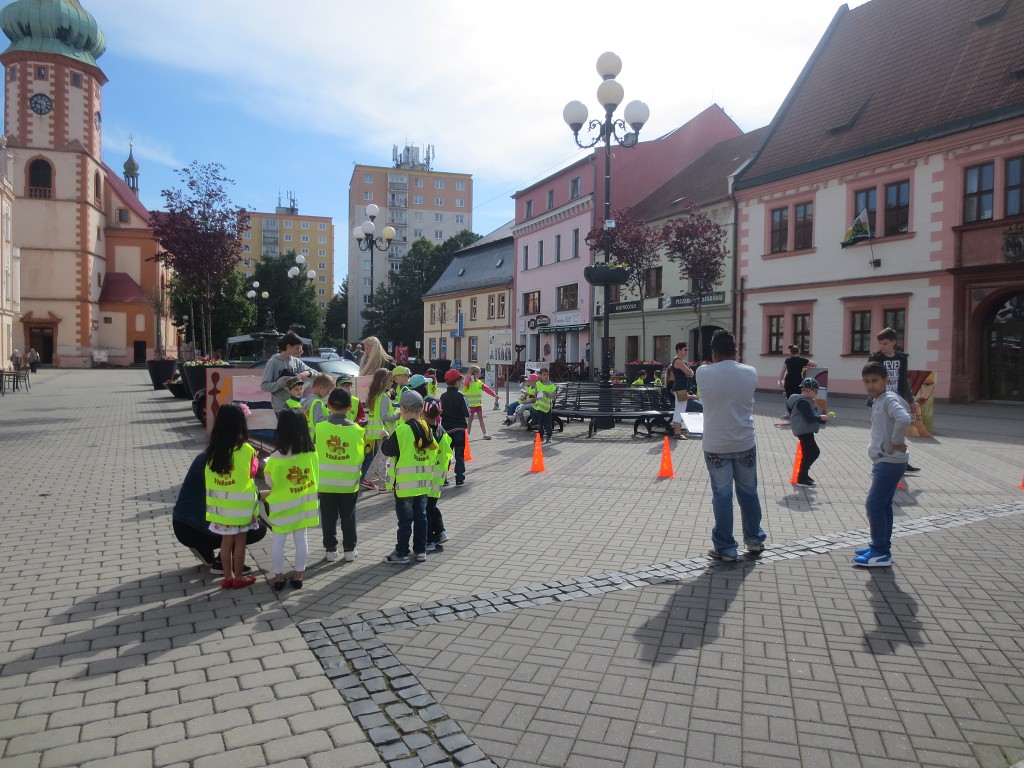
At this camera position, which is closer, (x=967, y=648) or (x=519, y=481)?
(x=967, y=648)

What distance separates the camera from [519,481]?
396 inches

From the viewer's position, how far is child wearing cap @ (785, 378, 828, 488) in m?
9.17

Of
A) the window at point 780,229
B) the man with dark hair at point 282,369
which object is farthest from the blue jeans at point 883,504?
the window at point 780,229

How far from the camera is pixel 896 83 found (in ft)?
84.6

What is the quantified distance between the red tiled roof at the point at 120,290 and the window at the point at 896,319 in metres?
55.7

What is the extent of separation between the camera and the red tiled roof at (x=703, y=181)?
33.1m

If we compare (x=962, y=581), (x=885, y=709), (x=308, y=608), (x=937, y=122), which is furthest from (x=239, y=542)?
(x=937, y=122)

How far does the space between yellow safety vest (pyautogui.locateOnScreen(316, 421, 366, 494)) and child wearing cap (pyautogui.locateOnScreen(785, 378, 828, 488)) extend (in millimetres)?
5455

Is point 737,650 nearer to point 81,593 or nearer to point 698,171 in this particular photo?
point 81,593

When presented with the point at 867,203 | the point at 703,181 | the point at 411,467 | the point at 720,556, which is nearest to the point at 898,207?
the point at 867,203

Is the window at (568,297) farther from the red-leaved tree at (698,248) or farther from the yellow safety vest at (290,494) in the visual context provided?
the yellow safety vest at (290,494)

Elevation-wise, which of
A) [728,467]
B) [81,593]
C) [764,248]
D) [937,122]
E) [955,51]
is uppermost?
[955,51]

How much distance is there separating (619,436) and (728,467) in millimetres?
8968

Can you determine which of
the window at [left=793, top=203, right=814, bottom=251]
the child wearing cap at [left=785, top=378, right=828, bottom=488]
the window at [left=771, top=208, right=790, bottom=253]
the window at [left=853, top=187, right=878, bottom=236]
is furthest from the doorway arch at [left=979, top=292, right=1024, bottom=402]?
the child wearing cap at [left=785, top=378, right=828, bottom=488]
